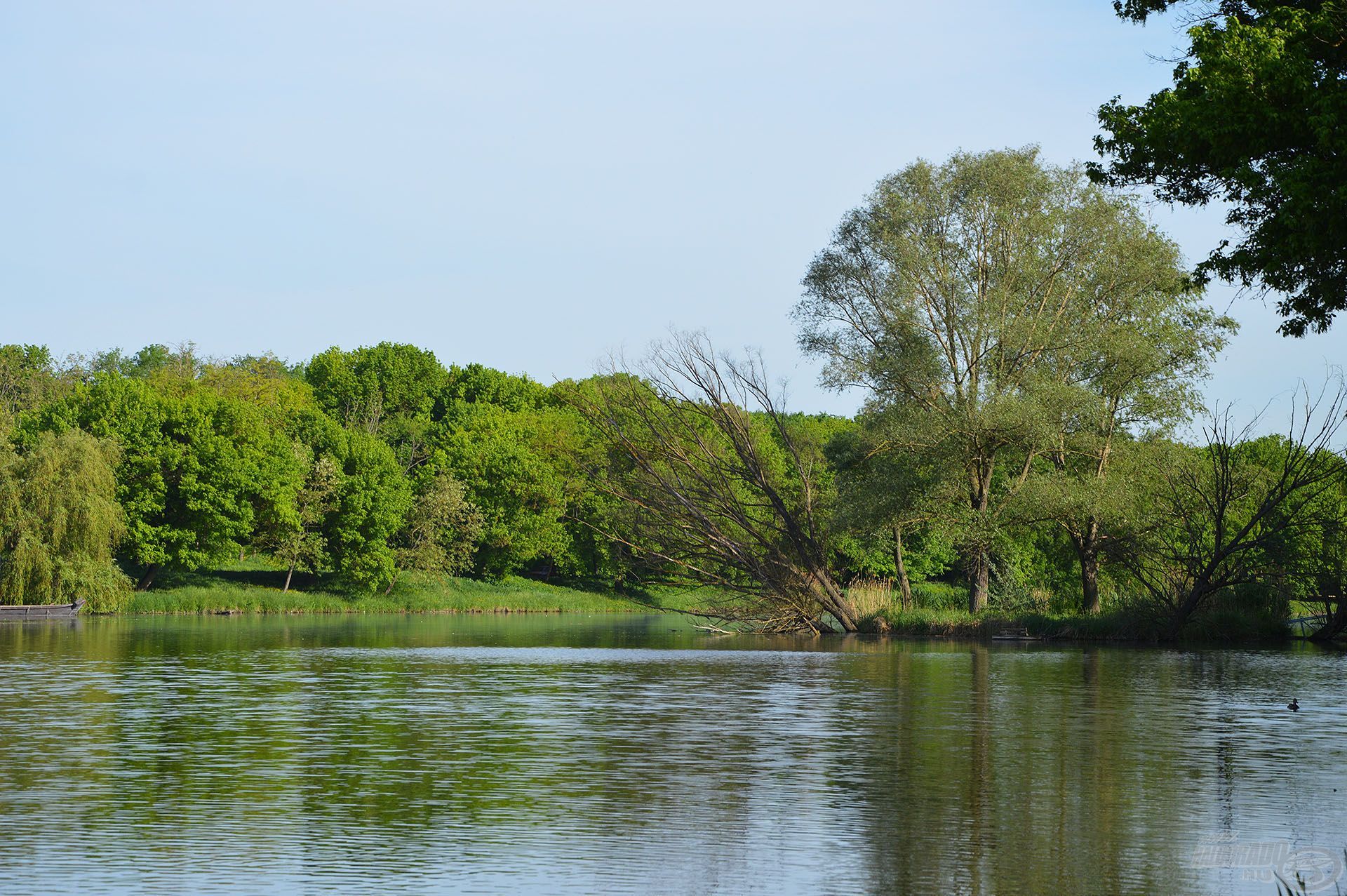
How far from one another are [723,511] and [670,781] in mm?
31515

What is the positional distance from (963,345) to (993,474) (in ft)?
16.7

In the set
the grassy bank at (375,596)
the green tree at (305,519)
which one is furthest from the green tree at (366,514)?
the grassy bank at (375,596)

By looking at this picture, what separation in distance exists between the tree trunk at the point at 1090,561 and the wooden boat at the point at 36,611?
4492cm

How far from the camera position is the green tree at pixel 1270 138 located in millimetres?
15586

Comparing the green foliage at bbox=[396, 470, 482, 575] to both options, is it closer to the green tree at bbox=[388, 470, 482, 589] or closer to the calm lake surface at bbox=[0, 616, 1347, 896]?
the green tree at bbox=[388, 470, 482, 589]

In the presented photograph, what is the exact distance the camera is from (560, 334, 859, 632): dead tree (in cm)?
4675

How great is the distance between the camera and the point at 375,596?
8981cm

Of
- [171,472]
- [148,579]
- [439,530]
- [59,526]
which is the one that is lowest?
[148,579]

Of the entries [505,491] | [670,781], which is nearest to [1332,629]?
[670,781]

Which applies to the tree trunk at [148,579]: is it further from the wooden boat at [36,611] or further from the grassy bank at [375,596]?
the wooden boat at [36,611]

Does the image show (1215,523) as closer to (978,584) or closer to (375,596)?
(978,584)

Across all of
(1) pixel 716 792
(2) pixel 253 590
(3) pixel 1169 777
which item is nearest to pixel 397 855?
(1) pixel 716 792

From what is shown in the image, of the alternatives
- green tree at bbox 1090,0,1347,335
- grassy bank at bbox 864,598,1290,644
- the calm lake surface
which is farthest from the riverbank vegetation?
green tree at bbox 1090,0,1347,335

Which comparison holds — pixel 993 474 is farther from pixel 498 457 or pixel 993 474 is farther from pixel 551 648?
pixel 498 457
